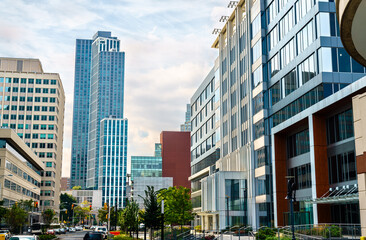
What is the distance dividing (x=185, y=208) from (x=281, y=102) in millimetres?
26624

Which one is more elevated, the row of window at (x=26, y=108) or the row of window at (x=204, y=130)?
the row of window at (x=26, y=108)

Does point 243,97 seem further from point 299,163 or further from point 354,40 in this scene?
point 354,40

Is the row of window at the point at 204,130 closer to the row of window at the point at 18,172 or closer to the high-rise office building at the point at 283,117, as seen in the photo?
the high-rise office building at the point at 283,117

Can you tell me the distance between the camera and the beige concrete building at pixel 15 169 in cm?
9206

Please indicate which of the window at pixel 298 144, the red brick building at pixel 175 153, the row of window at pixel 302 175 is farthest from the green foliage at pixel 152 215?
the red brick building at pixel 175 153

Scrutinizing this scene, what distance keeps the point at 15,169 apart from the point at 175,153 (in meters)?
81.7

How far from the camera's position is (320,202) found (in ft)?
142

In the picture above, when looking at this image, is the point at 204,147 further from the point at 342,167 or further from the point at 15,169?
the point at 342,167

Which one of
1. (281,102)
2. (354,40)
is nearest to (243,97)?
(281,102)

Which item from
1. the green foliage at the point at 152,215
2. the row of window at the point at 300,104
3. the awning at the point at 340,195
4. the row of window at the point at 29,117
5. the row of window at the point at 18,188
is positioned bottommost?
the green foliage at the point at 152,215

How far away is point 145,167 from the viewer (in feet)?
618

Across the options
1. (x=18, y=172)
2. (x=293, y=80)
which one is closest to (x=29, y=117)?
(x=18, y=172)

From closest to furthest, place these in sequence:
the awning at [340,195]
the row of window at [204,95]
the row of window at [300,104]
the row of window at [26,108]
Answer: the awning at [340,195] → the row of window at [300,104] → the row of window at [204,95] → the row of window at [26,108]

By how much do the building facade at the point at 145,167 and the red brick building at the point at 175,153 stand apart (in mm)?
9316
